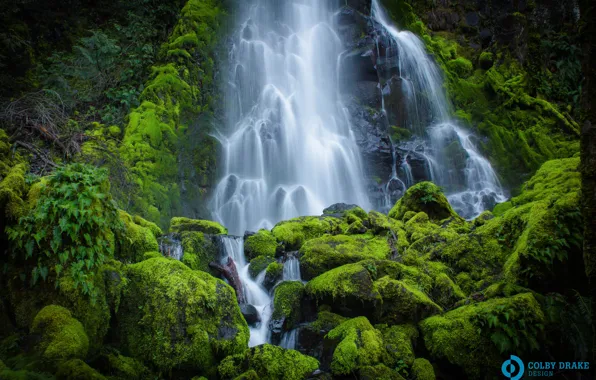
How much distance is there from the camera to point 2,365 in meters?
3.14

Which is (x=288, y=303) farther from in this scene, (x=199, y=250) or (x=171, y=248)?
(x=171, y=248)

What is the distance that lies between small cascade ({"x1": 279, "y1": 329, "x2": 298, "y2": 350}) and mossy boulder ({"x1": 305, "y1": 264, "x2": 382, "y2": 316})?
0.71 meters

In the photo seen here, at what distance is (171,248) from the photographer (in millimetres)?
7039

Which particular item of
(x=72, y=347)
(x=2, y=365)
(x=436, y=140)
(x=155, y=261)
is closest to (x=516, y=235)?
(x=155, y=261)

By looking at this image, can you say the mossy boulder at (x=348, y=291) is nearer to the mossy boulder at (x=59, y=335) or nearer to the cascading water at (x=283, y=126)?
the mossy boulder at (x=59, y=335)

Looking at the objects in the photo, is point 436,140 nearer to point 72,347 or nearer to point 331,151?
point 331,151

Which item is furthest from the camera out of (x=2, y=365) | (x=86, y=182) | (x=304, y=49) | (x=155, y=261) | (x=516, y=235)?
(x=304, y=49)

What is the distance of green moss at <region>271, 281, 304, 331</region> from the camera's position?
6.08 m

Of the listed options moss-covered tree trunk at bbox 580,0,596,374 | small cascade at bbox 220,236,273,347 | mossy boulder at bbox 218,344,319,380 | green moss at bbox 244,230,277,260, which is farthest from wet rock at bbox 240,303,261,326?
moss-covered tree trunk at bbox 580,0,596,374

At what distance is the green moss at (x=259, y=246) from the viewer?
819cm

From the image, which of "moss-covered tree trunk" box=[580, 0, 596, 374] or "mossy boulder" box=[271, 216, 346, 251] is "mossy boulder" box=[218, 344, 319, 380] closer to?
"moss-covered tree trunk" box=[580, 0, 596, 374]

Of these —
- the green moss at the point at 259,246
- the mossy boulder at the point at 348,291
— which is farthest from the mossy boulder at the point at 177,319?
the green moss at the point at 259,246

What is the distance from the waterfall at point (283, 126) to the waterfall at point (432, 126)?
2.89 metres

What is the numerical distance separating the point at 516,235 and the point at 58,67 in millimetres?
15262
